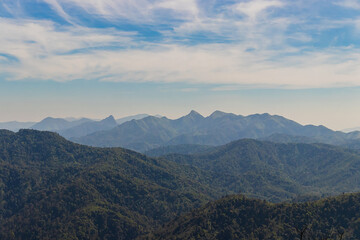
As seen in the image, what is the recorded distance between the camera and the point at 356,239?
198 m
